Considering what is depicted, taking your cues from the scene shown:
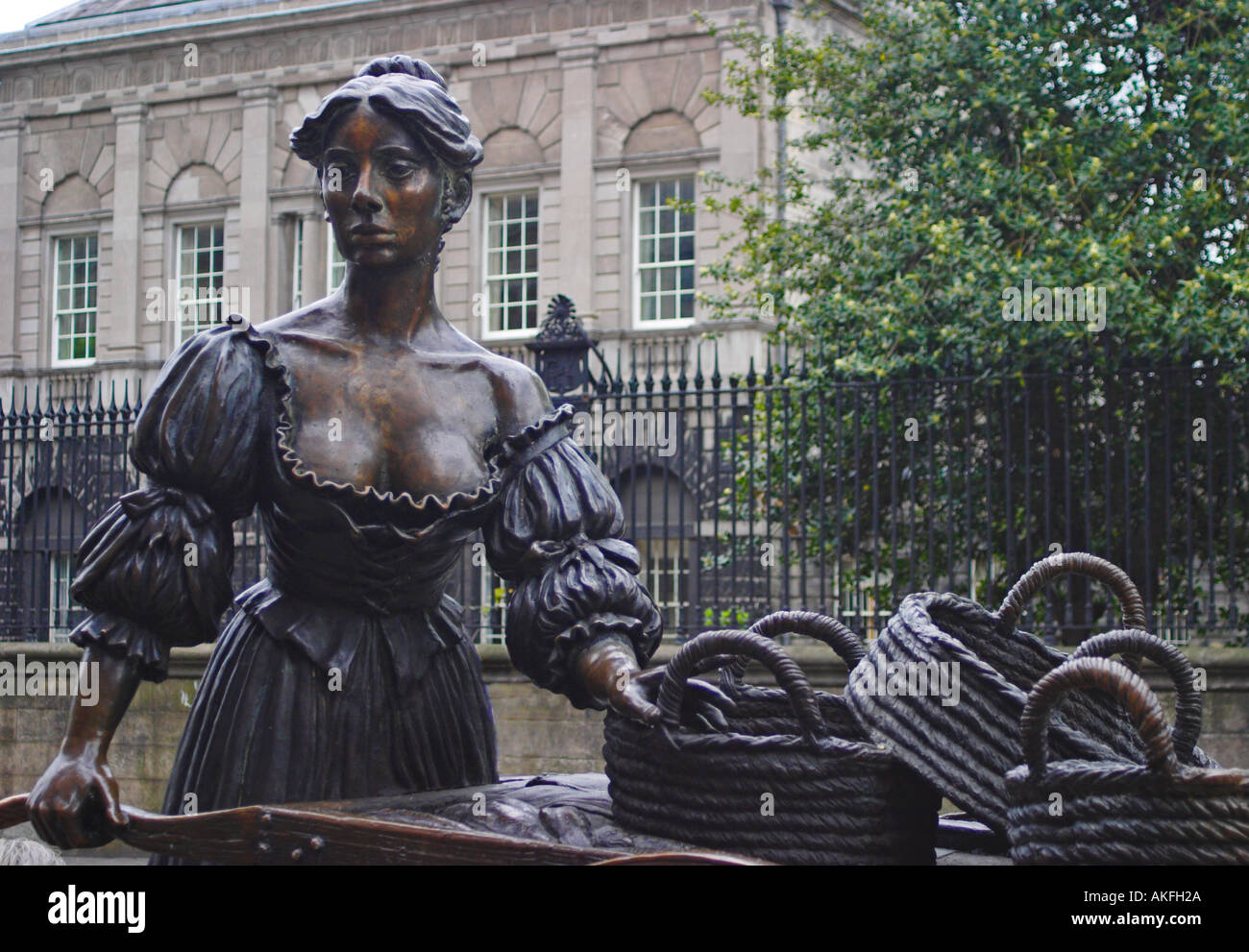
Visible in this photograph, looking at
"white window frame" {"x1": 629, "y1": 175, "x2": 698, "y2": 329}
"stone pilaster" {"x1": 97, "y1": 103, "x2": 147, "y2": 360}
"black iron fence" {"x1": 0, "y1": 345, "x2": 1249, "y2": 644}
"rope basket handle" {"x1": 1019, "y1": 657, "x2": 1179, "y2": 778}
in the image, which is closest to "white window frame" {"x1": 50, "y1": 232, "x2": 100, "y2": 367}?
"stone pilaster" {"x1": 97, "y1": 103, "x2": 147, "y2": 360}

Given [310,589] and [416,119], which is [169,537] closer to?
[310,589]

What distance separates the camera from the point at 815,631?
2928mm

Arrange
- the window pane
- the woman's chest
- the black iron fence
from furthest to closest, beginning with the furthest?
the window pane
the black iron fence
the woman's chest

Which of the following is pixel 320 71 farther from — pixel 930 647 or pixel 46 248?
pixel 930 647

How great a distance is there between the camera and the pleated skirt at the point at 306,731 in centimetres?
299

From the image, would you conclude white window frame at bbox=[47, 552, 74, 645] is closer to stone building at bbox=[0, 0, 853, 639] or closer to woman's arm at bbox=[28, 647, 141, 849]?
stone building at bbox=[0, 0, 853, 639]

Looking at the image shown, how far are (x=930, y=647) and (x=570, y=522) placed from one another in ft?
2.55

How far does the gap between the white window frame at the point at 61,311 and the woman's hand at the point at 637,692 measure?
23540mm

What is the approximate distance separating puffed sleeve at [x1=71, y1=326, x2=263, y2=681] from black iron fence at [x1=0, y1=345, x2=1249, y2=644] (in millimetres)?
5677

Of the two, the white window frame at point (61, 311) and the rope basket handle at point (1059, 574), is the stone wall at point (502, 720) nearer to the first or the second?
the rope basket handle at point (1059, 574)

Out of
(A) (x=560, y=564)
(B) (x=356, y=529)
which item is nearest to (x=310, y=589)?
(B) (x=356, y=529)

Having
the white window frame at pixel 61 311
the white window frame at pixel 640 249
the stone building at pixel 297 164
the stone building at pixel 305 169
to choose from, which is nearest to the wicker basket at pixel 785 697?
the stone building at pixel 305 169

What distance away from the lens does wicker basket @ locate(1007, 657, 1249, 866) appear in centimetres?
224
